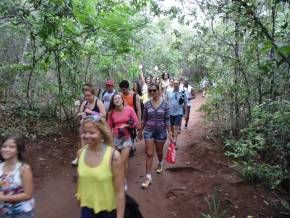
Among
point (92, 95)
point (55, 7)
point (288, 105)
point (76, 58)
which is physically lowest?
point (288, 105)

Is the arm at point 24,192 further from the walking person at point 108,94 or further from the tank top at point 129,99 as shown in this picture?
the walking person at point 108,94

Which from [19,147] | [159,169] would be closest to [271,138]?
[159,169]

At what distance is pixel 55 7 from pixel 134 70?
25.0 feet

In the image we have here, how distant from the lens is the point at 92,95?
689 cm

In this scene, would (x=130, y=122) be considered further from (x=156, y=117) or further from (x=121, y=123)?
(x=156, y=117)

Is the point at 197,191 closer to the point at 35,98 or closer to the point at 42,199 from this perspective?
the point at 42,199

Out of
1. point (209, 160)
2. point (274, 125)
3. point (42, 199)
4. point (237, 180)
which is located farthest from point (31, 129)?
point (274, 125)

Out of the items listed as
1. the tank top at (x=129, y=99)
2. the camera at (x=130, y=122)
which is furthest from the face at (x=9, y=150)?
the tank top at (x=129, y=99)

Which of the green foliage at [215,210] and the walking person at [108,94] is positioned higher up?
the walking person at [108,94]

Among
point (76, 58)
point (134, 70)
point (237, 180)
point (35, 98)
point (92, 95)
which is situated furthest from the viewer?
point (134, 70)

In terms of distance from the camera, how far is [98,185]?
324 cm

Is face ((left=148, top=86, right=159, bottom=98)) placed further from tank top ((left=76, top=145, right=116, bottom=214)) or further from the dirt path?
tank top ((left=76, top=145, right=116, bottom=214))

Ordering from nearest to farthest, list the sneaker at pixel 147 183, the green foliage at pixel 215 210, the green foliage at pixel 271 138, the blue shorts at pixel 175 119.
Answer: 1. the green foliage at pixel 215 210
2. the green foliage at pixel 271 138
3. the sneaker at pixel 147 183
4. the blue shorts at pixel 175 119

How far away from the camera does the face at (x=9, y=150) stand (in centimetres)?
374
